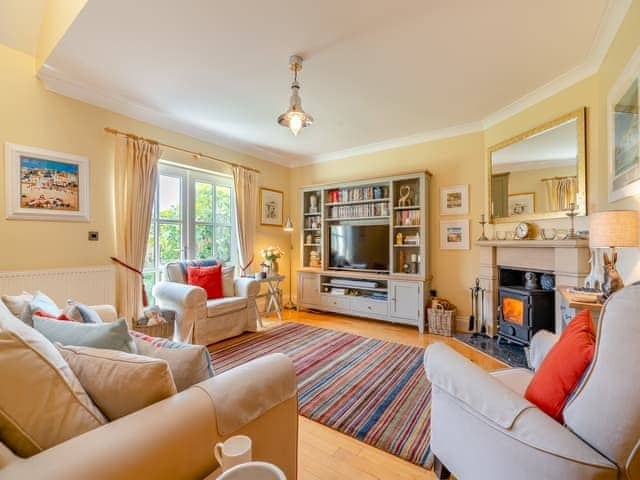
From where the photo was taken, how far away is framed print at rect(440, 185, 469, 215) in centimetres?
387

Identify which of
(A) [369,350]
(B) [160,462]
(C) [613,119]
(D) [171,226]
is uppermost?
(C) [613,119]

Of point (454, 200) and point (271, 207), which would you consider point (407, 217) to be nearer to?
point (454, 200)

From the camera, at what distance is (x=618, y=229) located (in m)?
1.67

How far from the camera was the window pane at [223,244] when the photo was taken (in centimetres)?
445

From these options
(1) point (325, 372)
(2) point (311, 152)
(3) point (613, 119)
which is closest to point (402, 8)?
(3) point (613, 119)

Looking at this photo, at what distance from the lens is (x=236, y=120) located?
3656 millimetres

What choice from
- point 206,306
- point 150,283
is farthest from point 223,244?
point 206,306

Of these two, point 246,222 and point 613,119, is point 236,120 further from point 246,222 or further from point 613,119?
point 613,119

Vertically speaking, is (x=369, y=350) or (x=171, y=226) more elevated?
(x=171, y=226)

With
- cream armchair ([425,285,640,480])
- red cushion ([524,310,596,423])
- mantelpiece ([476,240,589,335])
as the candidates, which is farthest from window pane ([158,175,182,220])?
red cushion ([524,310,596,423])

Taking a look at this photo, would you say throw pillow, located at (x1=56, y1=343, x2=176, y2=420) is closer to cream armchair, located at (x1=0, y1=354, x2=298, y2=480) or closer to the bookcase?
cream armchair, located at (x1=0, y1=354, x2=298, y2=480)

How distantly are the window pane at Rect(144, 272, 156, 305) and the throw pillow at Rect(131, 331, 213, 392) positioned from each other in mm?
2841

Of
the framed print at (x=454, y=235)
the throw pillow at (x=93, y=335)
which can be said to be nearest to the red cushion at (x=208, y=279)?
the throw pillow at (x=93, y=335)

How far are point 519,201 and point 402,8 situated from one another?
7.93ft
